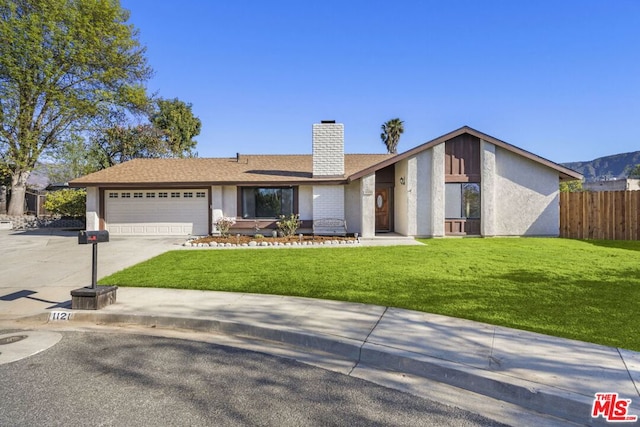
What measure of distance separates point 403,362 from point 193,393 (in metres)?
2.13

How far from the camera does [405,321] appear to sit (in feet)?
16.1

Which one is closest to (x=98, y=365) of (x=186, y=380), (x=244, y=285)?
(x=186, y=380)

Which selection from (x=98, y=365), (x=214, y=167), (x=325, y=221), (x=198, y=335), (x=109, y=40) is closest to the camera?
(x=98, y=365)

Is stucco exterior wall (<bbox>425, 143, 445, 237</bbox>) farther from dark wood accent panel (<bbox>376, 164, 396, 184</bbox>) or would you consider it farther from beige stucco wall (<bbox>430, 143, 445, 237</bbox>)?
dark wood accent panel (<bbox>376, 164, 396, 184</bbox>)

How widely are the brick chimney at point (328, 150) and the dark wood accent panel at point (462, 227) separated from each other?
5382mm

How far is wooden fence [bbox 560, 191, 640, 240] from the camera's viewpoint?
14367 millimetres

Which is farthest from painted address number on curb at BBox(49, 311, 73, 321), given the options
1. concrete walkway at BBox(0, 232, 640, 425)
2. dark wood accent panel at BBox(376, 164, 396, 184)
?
dark wood accent panel at BBox(376, 164, 396, 184)

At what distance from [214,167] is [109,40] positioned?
50.9ft

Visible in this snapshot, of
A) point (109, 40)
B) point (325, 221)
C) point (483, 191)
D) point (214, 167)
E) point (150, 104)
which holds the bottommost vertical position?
point (325, 221)

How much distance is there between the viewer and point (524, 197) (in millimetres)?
15555

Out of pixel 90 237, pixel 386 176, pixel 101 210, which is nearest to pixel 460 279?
pixel 90 237

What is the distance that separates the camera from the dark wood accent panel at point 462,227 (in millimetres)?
15695

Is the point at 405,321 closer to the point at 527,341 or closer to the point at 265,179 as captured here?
the point at 527,341

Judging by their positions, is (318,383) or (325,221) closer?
(318,383)
